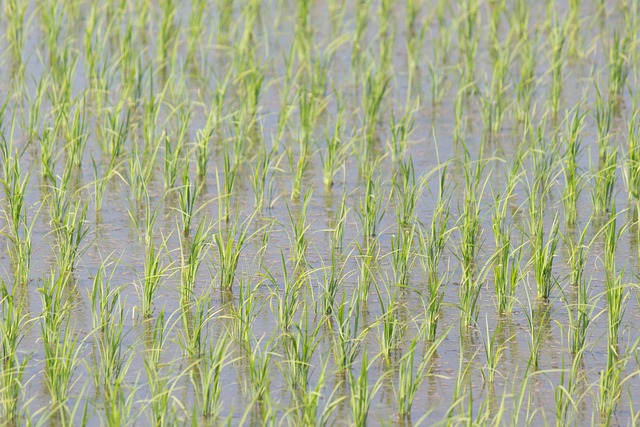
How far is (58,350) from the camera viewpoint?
4.18 meters

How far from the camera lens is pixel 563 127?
674 centimetres

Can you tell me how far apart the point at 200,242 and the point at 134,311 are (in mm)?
388

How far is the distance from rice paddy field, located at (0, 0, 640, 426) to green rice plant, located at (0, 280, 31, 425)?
10mm

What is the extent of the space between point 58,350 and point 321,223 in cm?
175

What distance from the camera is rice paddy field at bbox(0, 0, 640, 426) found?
4129 mm

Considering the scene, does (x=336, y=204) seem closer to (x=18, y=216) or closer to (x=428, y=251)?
(x=428, y=251)

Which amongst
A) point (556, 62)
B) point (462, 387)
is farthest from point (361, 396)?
point (556, 62)

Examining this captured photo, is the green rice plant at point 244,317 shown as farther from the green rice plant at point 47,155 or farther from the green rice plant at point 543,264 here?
the green rice plant at point 47,155

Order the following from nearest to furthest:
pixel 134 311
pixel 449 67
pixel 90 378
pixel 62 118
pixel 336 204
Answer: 1. pixel 90 378
2. pixel 134 311
3. pixel 336 204
4. pixel 62 118
5. pixel 449 67

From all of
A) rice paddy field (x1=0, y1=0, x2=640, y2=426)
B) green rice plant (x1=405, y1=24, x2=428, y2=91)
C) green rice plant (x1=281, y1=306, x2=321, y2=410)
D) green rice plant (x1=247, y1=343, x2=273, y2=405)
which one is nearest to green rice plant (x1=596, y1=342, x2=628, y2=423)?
rice paddy field (x1=0, y1=0, x2=640, y2=426)

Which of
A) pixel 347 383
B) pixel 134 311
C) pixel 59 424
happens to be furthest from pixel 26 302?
pixel 347 383

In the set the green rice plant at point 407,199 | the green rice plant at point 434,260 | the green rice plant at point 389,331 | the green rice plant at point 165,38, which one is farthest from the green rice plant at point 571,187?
the green rice plant at point 165,38

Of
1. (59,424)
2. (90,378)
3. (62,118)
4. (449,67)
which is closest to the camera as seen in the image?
(59,424)

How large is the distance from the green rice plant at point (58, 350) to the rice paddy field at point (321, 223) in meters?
0.02
